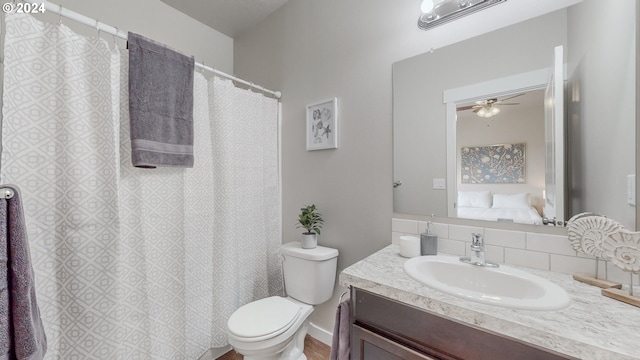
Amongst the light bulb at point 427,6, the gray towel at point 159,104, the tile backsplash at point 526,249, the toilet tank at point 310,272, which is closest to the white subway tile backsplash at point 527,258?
the tile backsplash at point 526,249

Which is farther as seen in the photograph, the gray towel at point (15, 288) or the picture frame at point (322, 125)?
the picture frame at point (322, 125)

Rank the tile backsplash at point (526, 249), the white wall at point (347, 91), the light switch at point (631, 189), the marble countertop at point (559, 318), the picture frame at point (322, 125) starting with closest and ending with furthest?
1. the marble countertop at point (559, 318)
2. the light switch at point (631, 189)
3. the tile backsplash at point (526, 249)
4. the white wall at point (347, 91)
5. the picture frame at point (322, 125)

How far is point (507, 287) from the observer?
3.25ft

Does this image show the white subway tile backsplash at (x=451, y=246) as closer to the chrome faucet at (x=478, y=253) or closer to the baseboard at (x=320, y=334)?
the chrome faucet at (x=478, y=253)

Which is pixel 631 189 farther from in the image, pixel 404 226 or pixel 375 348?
pixel 375 348

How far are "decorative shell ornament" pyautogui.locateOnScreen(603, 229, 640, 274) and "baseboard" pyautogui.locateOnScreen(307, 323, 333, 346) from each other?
152 centimetres

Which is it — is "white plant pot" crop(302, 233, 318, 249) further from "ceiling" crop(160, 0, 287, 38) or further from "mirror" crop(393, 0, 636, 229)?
"ceiling" crop(160, 0, 287, 38)

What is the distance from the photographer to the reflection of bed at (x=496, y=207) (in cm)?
111

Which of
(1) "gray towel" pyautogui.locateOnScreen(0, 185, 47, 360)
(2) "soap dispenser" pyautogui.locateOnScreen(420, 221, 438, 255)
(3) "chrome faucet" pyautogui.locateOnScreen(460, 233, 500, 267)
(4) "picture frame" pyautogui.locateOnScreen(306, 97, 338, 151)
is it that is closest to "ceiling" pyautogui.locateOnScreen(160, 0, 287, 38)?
(4) "picture frame" pyautogui.locateOnScreen(306, 97, 338, 151)

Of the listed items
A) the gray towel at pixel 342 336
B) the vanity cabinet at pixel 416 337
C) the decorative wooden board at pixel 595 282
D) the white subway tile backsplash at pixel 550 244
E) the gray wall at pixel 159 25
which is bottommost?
the gray towel at pixel 342 336

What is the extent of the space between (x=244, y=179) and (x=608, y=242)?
5.82 ft

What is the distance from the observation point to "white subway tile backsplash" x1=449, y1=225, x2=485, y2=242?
1.21m

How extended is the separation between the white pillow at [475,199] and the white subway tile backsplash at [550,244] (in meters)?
0.20

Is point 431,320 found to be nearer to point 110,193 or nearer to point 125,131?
point 110,193
